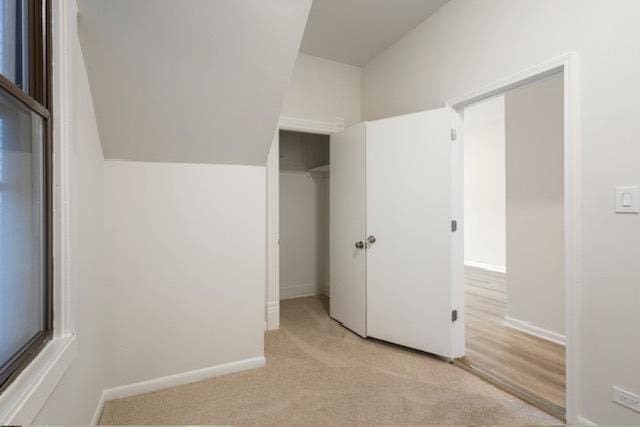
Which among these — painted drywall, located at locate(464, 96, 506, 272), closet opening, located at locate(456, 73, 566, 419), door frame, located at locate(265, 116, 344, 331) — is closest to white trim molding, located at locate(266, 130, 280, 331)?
door frame, located at locate(265, 116, 344, 331)

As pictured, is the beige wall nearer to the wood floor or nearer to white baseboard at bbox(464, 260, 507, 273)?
the wood floor

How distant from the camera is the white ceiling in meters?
2.49

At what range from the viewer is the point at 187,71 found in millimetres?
1646

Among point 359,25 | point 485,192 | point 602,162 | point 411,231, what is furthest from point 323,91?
point 485,192

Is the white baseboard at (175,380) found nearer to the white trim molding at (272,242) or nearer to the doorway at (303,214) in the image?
the white trim molding at (272,242)

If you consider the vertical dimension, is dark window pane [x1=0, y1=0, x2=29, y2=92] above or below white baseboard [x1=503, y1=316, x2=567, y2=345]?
above

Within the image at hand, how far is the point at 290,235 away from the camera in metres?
4.15

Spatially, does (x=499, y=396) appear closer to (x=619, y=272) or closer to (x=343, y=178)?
(x=619, y=272)

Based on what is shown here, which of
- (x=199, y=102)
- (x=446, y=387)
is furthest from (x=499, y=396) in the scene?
(x=199, y=102)

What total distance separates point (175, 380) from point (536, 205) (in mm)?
3327

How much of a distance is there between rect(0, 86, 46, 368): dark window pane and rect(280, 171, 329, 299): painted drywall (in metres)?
3.00

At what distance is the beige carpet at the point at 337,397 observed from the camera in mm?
1704

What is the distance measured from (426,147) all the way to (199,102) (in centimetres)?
166

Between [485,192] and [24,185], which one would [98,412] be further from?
[485,192]
